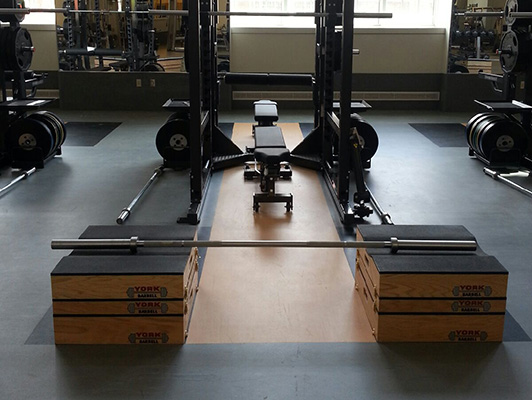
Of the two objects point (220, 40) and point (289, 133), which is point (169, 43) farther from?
point (289, 133)

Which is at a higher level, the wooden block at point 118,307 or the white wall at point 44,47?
the white wall at point 44,47

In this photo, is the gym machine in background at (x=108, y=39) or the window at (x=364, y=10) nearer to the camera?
the gym machine in background at (x=108, y=39)

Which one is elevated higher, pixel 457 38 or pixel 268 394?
pixel 457 38

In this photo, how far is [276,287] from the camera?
3.84 metres

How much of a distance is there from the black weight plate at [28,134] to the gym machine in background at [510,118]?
448 cm

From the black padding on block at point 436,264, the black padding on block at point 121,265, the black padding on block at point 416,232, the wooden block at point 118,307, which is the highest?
the black padding on block at point 416,232

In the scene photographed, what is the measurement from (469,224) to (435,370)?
93.6 inches

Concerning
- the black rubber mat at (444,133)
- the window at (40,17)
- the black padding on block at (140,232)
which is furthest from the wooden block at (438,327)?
the window at (40,17)

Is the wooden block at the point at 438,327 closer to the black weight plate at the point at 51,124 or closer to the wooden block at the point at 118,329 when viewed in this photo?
the wooden block at the point at 118,329

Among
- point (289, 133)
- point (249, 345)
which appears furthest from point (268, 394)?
point (289, 133)

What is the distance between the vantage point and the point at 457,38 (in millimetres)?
10297

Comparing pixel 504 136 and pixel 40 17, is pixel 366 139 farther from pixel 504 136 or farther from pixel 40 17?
pixel 40 17

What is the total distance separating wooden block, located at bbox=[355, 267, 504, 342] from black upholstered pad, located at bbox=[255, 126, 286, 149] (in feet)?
8.63

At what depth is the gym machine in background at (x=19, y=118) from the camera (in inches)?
255
